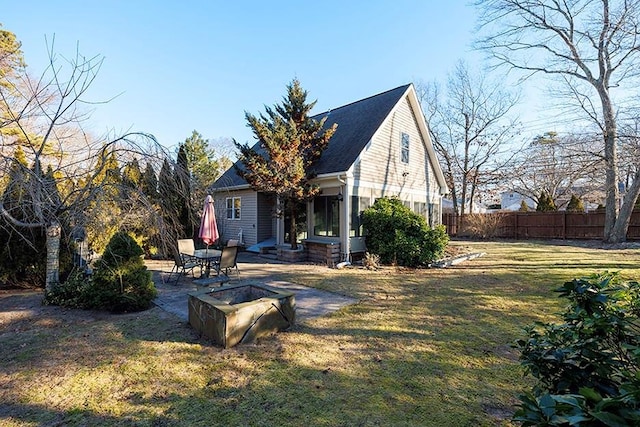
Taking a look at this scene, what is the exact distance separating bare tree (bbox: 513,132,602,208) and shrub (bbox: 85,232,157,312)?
2069 centimetres

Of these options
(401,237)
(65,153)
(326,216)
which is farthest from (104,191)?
(401,237)

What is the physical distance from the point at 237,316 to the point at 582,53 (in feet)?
72.6

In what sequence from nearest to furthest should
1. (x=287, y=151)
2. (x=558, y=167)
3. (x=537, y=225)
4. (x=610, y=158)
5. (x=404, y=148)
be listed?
1. (x=287, y=151)
2. (x=404, y=148)
3. (x=610, y=158)
4. (x=537, y=225)
5. (x=558, y=167)

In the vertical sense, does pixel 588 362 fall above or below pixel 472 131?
below

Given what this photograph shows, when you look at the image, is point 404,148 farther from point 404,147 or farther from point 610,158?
point 610,158

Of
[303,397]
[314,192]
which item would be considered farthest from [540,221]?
[303,397]

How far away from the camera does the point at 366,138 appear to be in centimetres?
1163

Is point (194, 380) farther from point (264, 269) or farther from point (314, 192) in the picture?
point (314, 192)

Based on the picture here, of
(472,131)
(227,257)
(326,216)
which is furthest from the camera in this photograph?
(472,131)

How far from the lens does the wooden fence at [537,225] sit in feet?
62.8

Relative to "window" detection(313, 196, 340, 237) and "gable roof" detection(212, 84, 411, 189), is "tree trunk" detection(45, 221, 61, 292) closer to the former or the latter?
"gable roof" detection(212, 84, 411, 189)

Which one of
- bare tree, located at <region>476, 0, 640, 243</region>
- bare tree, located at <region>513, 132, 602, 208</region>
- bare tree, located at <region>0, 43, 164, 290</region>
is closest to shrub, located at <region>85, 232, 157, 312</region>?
bare tree, located at <region>0, 43, 164, 290</region>

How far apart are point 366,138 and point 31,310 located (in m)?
10.3

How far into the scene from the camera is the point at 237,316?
14.3 feet
